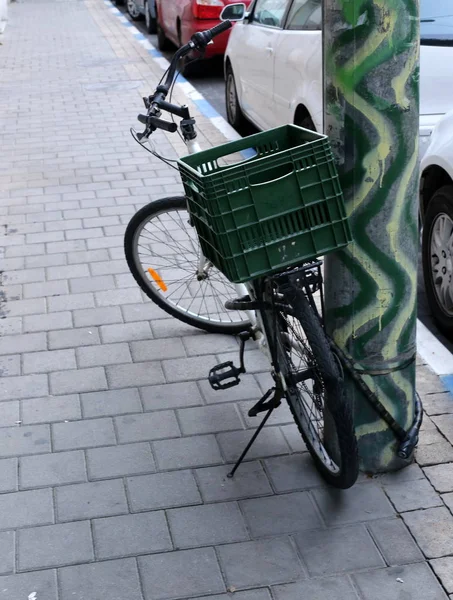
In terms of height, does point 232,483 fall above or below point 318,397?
below

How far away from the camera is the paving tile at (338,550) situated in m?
3.15

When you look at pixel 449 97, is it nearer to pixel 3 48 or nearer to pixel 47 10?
pixel 3 48

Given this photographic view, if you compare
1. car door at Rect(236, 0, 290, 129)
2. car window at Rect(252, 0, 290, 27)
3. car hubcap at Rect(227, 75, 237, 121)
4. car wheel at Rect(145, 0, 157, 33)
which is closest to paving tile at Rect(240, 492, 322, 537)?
car door at Rect(236, 0, 290, 129)

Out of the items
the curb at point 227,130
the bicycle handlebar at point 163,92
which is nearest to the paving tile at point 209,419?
the curb at point 227,130

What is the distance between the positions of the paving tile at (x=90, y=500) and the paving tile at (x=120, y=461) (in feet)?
0.22

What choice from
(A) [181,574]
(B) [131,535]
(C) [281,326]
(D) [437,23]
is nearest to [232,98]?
(D) [437,23]

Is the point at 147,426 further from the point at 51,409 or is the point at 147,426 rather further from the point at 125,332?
the point at 125,332

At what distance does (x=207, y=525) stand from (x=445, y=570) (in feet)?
2.78

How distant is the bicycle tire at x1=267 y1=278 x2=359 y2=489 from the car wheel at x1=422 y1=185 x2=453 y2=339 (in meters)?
1.51

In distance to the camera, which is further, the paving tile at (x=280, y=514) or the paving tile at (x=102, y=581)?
the paving tile at (x=280, y=514)

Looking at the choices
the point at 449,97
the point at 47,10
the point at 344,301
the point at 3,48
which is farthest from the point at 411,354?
the point at 47,10

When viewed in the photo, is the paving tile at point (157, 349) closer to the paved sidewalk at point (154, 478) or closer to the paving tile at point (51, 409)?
the paved sidewalk at point (154, 478)

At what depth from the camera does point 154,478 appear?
12.1 feet

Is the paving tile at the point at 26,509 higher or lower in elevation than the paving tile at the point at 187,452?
higher
